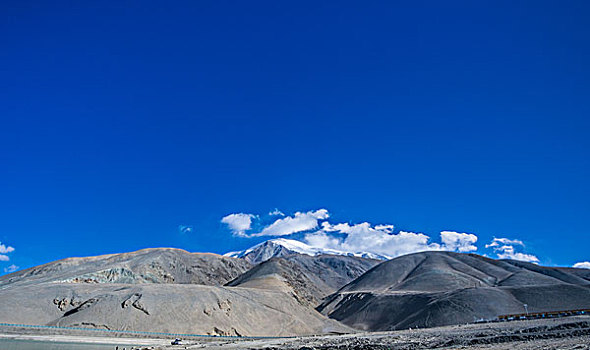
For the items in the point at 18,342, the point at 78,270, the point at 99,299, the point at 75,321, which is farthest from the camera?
the point at 78,270

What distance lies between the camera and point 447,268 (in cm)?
14212

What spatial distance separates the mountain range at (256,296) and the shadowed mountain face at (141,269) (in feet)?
1.38

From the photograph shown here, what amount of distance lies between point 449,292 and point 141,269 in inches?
3220

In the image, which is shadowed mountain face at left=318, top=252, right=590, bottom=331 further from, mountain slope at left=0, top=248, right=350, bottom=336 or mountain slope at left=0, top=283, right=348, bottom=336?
mountain slope at left=0, top=283, right=348, bottom=336

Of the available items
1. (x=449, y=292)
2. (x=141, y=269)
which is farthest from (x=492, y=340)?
(x=141, y=269)

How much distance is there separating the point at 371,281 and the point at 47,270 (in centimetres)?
10435

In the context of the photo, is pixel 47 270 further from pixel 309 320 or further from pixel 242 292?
pixel 309 320

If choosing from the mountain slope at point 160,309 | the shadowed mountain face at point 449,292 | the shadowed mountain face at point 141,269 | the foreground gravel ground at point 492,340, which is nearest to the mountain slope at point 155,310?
the mountain slope at point 160,309

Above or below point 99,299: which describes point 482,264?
above

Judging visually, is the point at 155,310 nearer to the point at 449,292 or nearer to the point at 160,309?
the point at 160,309

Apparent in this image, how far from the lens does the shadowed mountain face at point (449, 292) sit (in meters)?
87.1

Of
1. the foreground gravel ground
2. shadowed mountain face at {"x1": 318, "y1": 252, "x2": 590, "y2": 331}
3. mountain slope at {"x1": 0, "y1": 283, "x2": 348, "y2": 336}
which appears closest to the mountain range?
mountain slope at {"x1": 0, "y1": 283, "x2": 348, "y2": 336}

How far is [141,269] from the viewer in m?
120

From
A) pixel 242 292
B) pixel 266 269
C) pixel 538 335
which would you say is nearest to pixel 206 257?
pixel 266 269
